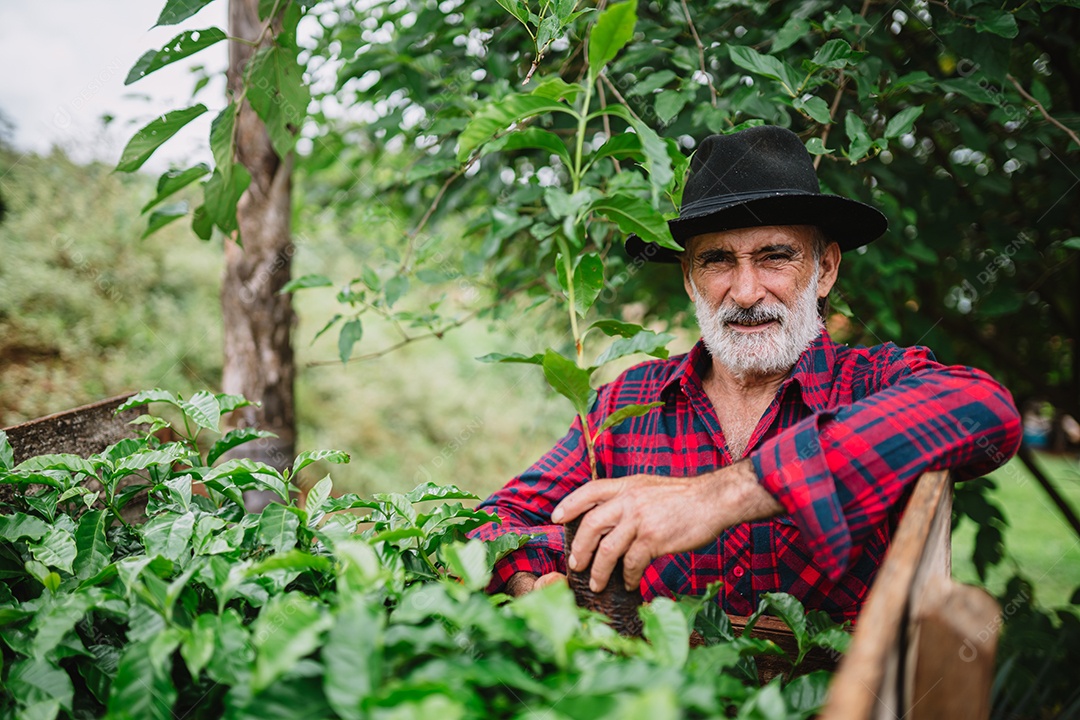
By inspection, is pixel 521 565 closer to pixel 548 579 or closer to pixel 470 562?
pixel 548 579

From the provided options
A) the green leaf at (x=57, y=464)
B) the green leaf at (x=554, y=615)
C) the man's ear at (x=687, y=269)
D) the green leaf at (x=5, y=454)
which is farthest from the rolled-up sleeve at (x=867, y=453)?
the green leaf at (x=5, y=454)

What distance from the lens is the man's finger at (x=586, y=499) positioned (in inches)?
42.0

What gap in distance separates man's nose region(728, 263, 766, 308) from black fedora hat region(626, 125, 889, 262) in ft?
0.35

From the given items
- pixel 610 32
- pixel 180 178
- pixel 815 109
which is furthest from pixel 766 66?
pixel 180 178

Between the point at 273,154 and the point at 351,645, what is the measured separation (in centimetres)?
211

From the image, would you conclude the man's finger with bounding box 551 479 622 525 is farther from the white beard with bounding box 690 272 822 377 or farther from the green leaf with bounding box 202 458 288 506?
the white beard with bounding box 690 272 822 377

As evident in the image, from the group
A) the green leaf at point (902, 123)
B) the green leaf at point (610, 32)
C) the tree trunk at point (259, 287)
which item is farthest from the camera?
the tree trunk at point (259, 287)

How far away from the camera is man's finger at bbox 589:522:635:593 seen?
3.40 feet

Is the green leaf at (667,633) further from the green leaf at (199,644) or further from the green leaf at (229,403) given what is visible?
the green leaf at (229,403)

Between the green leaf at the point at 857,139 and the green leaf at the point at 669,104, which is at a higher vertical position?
the green leaf at the point at 669,104

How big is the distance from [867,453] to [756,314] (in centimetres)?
72

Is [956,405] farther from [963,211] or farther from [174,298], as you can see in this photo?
[174,298]

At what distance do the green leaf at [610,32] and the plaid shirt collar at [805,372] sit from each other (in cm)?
94

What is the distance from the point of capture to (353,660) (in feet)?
2.21
